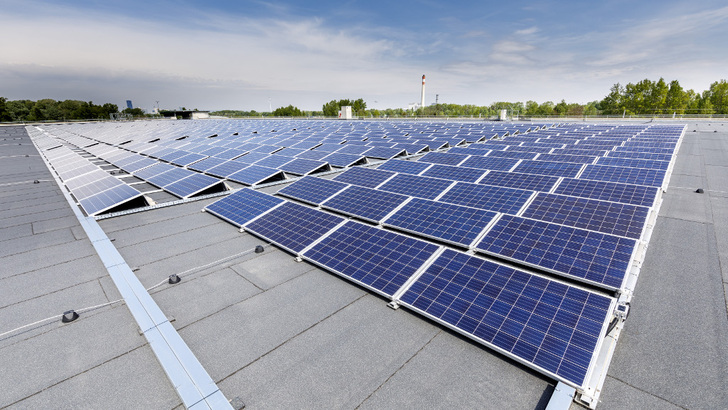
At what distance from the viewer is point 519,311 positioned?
6.38 meters

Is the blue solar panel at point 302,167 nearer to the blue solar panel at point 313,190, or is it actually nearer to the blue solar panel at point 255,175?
the blue solar panel at point 255,175

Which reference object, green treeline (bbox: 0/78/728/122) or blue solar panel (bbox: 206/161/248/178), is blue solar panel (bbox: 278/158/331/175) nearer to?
blue solar panel (bbox: 206/161/248/178)

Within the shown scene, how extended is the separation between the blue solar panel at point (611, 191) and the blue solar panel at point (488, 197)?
122 inches

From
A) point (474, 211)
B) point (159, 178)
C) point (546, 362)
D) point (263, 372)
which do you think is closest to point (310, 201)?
point (474, 211)

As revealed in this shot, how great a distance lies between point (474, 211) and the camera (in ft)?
36.2

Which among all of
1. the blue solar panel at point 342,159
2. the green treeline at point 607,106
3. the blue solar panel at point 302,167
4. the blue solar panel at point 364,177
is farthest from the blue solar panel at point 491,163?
the green treeline at point 607,106

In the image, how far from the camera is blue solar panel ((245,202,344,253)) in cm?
1040

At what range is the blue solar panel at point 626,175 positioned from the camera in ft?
50.4

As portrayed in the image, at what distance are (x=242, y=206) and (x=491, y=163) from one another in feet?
57.5

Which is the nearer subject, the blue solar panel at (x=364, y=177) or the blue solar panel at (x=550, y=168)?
the blue solar panel at (x=364, y=177)

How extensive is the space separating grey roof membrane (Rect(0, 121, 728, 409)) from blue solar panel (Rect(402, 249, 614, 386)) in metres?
0.34

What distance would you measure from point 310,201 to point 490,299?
32.2 ft

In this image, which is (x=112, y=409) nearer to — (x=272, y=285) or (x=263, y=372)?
(x=263, y=372)

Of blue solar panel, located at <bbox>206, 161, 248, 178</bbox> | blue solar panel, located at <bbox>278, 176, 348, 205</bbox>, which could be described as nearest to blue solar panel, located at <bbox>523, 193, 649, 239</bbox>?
blue solar panel, located at <bbox>278, 176, 348, 205</bbox>
